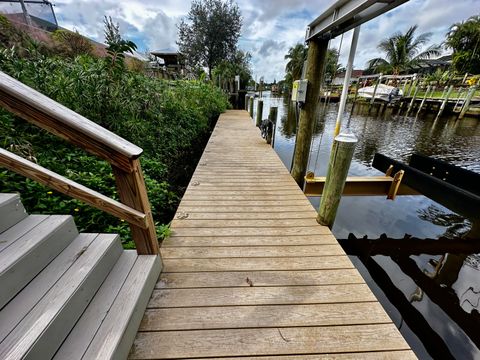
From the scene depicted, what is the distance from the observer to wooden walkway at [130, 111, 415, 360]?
120 cm

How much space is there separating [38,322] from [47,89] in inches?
113

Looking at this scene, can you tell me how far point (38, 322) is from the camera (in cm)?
89

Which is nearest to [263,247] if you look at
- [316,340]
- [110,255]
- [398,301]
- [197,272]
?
[197,272]

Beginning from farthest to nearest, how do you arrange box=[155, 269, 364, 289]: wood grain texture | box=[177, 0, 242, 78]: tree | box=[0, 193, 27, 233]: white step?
box=[177, 0, 242, 78]: tree < box=[155, 269, 364, 289]: wood grain texture < box=[0, 193, 27, 233]: white step

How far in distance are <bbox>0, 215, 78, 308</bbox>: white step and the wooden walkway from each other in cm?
67

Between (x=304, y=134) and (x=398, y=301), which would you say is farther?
(x=304, y=134)

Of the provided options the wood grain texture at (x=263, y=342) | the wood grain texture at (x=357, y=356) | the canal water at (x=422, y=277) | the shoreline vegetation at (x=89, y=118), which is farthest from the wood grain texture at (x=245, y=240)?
the canal water at (x=422, y=277)

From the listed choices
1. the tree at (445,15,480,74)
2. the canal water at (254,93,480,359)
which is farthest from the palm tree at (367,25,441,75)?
the canal water at (254,93,480,359)

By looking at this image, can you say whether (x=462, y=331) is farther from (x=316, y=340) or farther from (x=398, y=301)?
(x=316, y=340)

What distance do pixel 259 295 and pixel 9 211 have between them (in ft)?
5.67

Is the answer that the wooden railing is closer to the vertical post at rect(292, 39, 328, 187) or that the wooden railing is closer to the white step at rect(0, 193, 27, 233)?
the white step at rect(0, 193, 27, 233)

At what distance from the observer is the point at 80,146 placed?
3.42 feet

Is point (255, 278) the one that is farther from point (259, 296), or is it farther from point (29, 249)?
point (29, 249)

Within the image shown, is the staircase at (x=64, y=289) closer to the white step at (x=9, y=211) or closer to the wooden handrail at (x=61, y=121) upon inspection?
the white step at (x=9, y=211)
